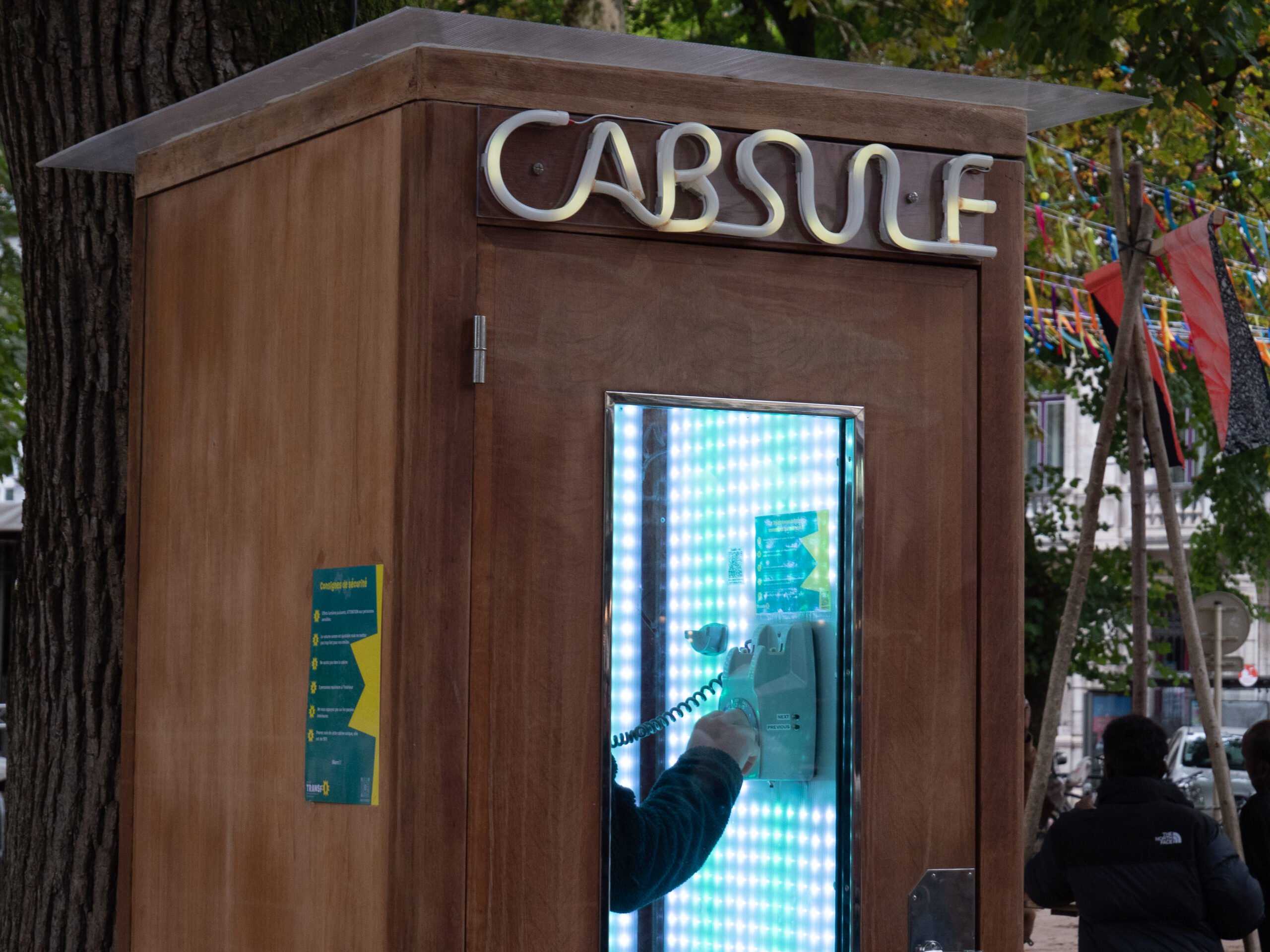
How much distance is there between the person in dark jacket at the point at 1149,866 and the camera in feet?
16.8

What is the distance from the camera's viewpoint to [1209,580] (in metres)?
18.8

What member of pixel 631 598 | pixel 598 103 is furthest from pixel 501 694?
pixel 598 103

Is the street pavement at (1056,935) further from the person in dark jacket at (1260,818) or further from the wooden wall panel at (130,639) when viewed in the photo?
the wooden wall panel at (130,639)

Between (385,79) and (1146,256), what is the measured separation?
4215 mm

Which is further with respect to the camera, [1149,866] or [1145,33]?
[1145,33]

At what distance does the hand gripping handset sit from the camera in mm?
3096

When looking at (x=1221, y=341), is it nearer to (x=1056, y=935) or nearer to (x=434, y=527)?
(x=434, y=527)

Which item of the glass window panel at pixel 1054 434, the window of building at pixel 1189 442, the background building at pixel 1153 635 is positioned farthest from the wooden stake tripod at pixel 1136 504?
the glass window panel at pixel 1054 434

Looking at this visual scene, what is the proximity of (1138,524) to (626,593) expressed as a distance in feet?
13.3

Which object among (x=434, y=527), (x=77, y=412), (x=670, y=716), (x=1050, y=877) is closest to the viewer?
(x=434, y=527)

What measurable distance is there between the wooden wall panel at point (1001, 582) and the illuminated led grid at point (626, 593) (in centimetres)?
68

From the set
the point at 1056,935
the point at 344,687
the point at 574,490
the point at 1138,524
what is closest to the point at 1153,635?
the point at 1056,935

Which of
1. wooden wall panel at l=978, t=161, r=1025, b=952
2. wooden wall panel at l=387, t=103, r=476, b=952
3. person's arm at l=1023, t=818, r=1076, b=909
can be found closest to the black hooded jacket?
person's arm at l=1023, t=818, r=1076, b=909

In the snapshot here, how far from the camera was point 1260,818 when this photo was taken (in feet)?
21.0
